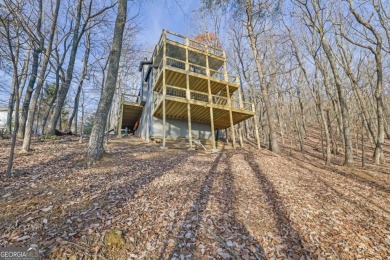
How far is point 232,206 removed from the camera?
4441 millimetres

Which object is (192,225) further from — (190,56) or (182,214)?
(190,56)

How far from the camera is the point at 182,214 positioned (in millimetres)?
3941

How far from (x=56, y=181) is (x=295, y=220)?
553 centimetres

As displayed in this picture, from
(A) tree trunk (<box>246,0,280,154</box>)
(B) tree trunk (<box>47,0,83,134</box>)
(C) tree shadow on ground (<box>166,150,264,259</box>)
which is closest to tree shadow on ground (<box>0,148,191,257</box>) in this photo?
(C) tree shadow on ground (<box>166,150,264,259</box>)

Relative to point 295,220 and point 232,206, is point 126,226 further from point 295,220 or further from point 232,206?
point 295,220

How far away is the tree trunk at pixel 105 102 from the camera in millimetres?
6449

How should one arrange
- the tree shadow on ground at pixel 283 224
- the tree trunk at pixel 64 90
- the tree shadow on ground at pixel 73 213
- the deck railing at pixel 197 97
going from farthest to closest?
the deck railing at pixel 197 97
the tree trunk at pixel 64 90
the tree shadow on ground at pixel 283 224
the tree shadow on ground at pixel 73 213

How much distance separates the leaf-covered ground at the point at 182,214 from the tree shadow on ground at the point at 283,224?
2cm

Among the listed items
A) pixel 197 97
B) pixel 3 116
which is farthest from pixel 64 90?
pixel 3 116

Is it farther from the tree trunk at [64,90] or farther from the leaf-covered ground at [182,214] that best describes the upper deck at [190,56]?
the leaf-covered ground at [182,214]

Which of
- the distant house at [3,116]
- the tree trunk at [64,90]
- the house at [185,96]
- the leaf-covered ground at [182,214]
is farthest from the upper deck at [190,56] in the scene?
the distant house at [3,116]

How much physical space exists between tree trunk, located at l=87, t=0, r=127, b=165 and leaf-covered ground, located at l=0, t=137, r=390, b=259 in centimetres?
49

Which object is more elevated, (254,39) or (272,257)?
(254,39)

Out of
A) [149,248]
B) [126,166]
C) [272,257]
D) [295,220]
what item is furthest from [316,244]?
[126,166]
